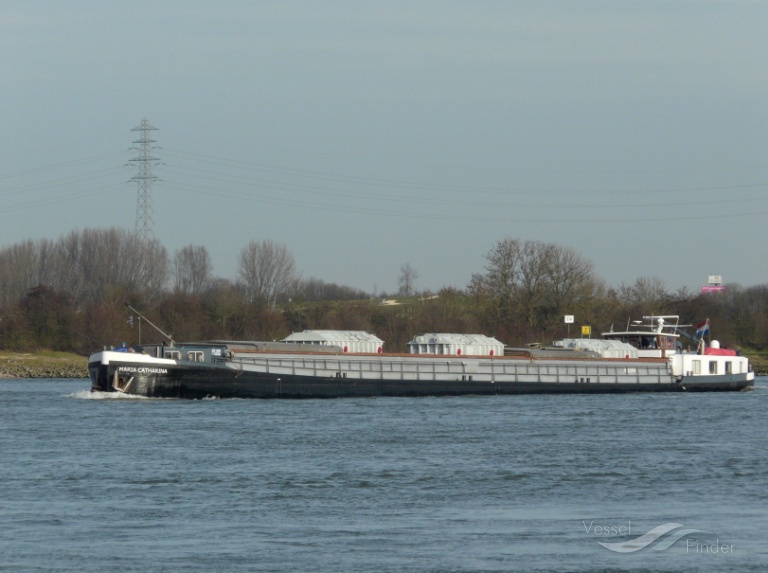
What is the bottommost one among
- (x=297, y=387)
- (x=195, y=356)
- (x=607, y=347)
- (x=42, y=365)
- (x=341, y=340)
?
(x=297, y=387)

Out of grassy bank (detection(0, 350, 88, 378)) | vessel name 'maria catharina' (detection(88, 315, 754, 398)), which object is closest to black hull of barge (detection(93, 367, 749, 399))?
vessel name 'maria catharina' (detection(88, 315, 754, 398))

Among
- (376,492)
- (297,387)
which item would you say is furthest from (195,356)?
(376,492)

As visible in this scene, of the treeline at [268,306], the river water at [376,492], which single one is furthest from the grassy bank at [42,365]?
the river water at [376,492]

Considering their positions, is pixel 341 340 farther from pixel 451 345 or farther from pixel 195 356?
pixel 195 356

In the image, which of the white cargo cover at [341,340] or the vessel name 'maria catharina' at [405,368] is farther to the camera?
the white cargo cover at [341,340]

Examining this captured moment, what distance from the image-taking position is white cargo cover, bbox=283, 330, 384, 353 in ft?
221

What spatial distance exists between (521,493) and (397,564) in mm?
8781

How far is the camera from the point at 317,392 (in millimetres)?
62750

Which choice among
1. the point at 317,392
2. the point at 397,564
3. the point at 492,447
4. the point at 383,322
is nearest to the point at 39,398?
the point at 317,392

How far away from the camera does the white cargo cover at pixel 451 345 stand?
71.2 meters

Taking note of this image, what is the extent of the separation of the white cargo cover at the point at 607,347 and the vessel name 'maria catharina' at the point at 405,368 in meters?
0.08

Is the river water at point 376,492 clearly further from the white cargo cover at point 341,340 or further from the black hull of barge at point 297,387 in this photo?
the white cargo cover at point 341,340

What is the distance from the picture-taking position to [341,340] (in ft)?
222

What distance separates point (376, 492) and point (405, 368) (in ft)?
127
